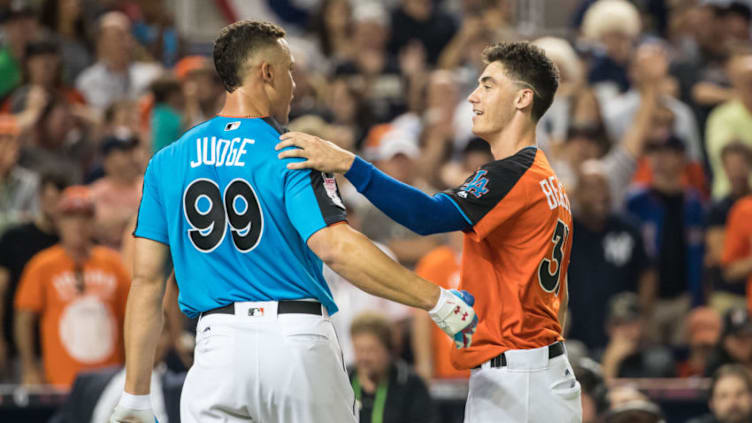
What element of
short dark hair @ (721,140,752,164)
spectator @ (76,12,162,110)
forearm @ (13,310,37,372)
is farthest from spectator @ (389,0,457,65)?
forearm @ (13,310,37,372)

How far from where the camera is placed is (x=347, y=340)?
28.2ft

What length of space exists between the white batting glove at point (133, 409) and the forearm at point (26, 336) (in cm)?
393

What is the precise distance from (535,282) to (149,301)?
1.65 metres

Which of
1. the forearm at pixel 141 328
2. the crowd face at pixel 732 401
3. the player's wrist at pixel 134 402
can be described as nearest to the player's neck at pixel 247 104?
the forearm at pixel 141 328

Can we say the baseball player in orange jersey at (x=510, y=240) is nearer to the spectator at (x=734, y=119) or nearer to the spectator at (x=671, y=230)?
the spectator at (x=671, y=230)

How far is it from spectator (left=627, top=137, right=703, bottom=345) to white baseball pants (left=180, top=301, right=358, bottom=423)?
592 centimetres

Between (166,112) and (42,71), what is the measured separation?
1.50 meters

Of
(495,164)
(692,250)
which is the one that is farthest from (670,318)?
(495,164)

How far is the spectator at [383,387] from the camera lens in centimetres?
752

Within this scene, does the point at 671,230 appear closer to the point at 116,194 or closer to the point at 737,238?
the point at 737,238

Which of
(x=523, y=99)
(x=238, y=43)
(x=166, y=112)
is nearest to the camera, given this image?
(x=238, y=43)

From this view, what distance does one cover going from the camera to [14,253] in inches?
358

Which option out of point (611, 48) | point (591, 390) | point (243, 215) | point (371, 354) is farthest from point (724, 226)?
point (243, 215)

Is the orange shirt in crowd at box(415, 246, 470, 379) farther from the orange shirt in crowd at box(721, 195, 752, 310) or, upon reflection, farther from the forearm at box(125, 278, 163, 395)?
the forearm at box(125, 278, 163, 395)
